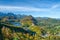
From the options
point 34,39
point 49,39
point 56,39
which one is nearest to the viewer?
point 34,39

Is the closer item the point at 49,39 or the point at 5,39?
the point at 5,39

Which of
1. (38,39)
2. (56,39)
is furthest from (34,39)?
(56,39)

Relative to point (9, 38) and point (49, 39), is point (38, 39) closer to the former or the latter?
point (49, 39)

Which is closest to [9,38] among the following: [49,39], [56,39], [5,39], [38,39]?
[5,39]

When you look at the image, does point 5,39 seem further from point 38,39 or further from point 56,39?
point 56,39

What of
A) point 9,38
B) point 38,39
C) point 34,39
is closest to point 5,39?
point 9,38

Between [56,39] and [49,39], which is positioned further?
[56,39]

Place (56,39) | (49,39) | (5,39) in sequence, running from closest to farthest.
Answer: (5,39), (49,39), (56,39)

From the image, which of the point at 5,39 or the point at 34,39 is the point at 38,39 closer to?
the point at 34,39

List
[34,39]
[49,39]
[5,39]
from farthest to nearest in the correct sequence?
[49,39] → [34,39] → [5,39]
